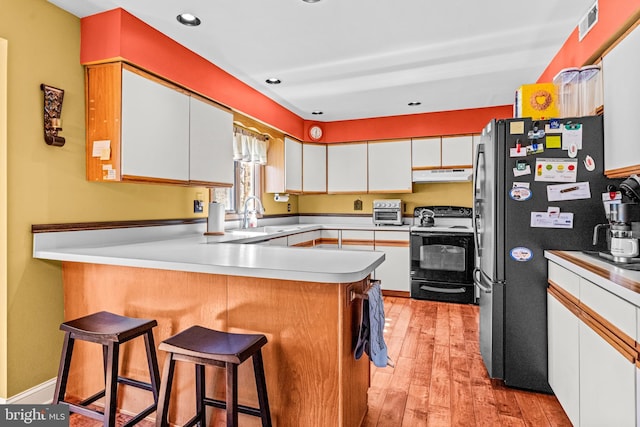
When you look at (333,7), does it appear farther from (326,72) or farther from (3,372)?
(3,372)

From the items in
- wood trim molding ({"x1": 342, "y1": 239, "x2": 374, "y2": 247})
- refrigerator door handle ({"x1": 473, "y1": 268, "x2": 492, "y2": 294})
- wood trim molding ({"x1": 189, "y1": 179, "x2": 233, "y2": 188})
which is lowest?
refrigerator door handle ({"x1": 473, "y1": 268, "x2": 492, "y2": 294})

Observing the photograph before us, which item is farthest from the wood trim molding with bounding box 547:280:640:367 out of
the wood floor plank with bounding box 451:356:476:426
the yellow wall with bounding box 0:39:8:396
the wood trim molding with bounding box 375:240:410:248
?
the yellow wall with bounding box 0:39:8:396

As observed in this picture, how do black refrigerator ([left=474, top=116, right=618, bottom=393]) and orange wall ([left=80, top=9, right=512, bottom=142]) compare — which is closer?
black refrigerator ([left=474, top=116, right=618, bottom=393])

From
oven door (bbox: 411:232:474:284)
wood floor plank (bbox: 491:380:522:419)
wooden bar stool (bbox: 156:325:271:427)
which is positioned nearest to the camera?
wooden bar stool (bbox: 156:325:271:427)

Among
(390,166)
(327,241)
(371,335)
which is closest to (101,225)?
(371,335)

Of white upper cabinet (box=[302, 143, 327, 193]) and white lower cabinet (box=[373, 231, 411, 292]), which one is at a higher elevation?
white upper cabinet (box=[302, 143, 327, 193])

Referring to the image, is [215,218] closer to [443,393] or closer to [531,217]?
[443,393]

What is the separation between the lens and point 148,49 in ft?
8.14

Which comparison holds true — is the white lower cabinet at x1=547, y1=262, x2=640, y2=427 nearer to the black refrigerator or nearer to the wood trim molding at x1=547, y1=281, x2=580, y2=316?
the wood trim molding at x1=547, y1=281, x2=580, y2=316

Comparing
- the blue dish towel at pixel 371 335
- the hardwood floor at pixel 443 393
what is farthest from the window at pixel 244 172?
the blue dish towel at pixel 371 335

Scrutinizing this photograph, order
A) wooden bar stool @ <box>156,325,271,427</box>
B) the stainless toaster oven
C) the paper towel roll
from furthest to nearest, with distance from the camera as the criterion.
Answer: the stainless toaster oven → the paper towel roll → wooden bar stool @ <box>156,325,271,427</box>

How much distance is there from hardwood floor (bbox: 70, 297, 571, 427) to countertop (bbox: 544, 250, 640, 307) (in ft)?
2.86

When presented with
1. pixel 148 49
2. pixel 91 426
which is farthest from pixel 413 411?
pixel 148 49

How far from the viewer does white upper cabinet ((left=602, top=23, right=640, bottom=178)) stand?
176cm
